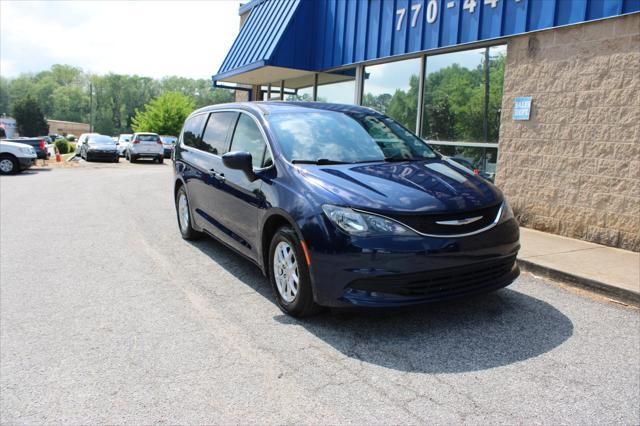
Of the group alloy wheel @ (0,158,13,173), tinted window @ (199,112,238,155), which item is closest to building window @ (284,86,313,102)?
tinted window @ (199,112,238,155)

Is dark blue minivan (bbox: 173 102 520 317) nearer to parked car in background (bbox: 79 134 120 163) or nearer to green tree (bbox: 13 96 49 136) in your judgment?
parked car in background (bbox: 79 134 120 163)

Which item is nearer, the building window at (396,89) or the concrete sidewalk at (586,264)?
the concrete sidewalk at (586,264)

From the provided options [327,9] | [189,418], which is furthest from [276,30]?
[189,418]

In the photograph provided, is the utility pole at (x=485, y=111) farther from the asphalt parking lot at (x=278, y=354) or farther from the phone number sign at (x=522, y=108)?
the asphalt parking lot at (x=278, y=354)

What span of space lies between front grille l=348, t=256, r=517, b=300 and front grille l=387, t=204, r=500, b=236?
0.27 meters

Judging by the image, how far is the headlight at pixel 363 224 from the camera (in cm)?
367

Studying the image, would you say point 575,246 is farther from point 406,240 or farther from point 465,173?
point 406,240

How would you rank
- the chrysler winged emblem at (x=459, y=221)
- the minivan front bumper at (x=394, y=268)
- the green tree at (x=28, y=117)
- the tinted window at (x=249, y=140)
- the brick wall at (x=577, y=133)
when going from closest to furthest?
the minivan front bumper at (x=394, y=268) → the chrysler winged emblem at (x=459, y=221) → the tinted window at (x=249, y=140) → the brick wall at (x=577, y=133) → the green tree at (x=28, y=117)

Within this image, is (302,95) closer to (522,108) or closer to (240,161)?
(522,108)

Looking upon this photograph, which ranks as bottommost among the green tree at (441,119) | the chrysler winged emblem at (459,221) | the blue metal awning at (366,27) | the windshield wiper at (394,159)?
the chrysler winged emblem at (459,221)

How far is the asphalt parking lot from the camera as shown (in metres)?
2.90

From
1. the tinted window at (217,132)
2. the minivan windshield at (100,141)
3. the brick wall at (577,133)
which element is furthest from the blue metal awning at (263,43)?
the minivan windshield at (100,141)

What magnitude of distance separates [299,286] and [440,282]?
1.05 meters

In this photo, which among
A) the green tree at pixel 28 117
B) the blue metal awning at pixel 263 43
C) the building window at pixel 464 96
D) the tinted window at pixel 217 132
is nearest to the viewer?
the tinted window at pixel 217 132
